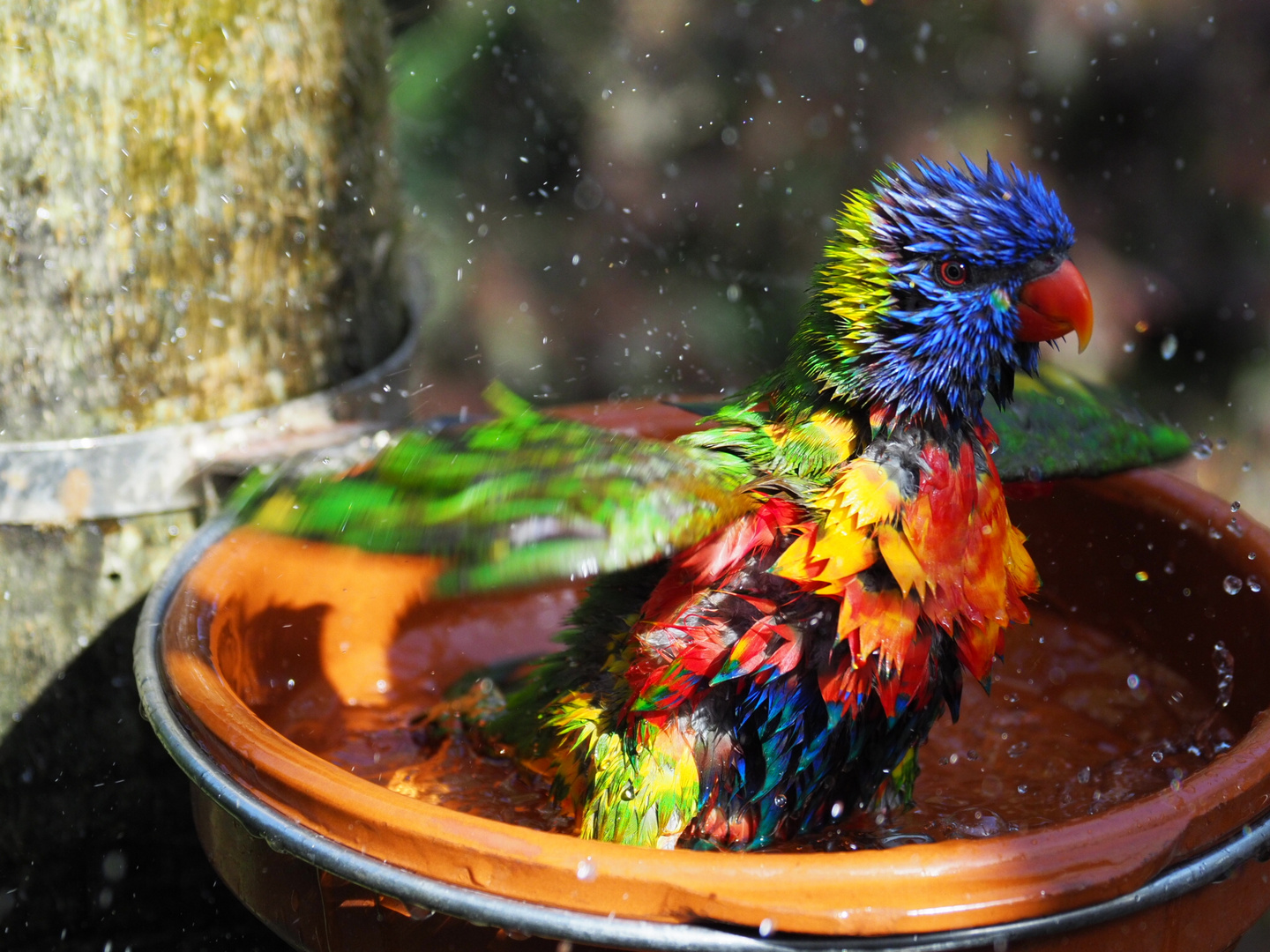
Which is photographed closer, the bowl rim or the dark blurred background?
the bowl rim

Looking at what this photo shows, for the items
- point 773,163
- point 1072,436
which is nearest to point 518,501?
point 1072,436

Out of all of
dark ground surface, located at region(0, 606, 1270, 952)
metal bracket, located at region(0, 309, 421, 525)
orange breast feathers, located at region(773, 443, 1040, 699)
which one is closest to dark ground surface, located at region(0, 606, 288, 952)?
dark ground surface, located at region(0, 606, 1270, 952)

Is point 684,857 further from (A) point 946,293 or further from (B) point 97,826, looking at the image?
(B) point 97,826

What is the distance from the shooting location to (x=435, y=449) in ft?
3.97

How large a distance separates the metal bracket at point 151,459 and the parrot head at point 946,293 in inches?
35.1

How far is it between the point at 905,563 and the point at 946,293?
11.9 inches

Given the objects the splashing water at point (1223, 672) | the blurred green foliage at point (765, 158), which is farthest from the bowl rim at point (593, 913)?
the blurred green foliage at point (765, 158)

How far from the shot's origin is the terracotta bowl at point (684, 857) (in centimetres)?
96

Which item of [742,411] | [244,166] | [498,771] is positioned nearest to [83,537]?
[244,166]

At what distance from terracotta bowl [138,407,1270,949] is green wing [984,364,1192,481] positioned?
0.61 ft

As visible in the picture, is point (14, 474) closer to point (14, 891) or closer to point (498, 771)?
point (14, 891)

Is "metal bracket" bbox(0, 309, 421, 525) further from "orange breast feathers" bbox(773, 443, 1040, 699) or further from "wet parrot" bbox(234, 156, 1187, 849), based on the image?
"orange breast feathers" bbox(773, 443, 1040, 699)

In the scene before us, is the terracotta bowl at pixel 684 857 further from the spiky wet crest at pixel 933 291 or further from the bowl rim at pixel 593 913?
the spiky wet crest at pixel 933 291

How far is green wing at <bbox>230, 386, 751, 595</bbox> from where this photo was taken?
1018 millimetres
